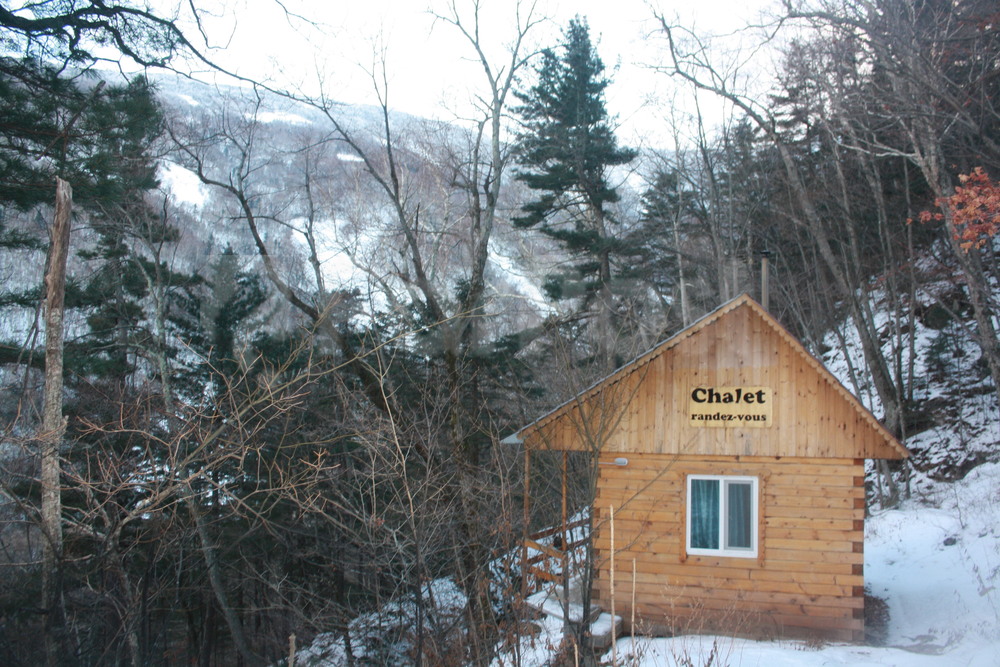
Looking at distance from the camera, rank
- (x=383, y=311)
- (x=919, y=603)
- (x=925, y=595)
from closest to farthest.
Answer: (x=919, y=603) < (x=925, y=595) < (x=383, y=311)

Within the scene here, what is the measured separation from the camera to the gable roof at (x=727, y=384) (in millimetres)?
10633

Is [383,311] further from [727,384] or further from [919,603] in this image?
[919,603]

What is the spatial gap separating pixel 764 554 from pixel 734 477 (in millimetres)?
1207

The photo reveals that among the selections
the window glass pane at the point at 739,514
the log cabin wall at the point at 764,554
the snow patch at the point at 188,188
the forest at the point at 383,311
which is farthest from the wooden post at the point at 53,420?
the snow patch at the point at 188,188

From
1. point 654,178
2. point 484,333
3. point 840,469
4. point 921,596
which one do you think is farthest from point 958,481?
point 654,178

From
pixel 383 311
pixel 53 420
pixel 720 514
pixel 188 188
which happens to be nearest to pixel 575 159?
pixel 383 311

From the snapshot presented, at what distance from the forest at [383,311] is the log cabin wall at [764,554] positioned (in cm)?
203

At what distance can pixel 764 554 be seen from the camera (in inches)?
421

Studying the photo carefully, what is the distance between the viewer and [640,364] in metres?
11.2

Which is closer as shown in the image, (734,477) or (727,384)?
(734,477)

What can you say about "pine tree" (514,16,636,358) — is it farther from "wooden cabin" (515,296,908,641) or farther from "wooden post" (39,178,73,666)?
"wooden post" (39,178,73,666)

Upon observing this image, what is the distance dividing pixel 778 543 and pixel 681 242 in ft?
62.3

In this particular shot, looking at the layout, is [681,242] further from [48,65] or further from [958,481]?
[48,65]

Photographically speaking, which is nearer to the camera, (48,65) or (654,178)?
(48,65)
